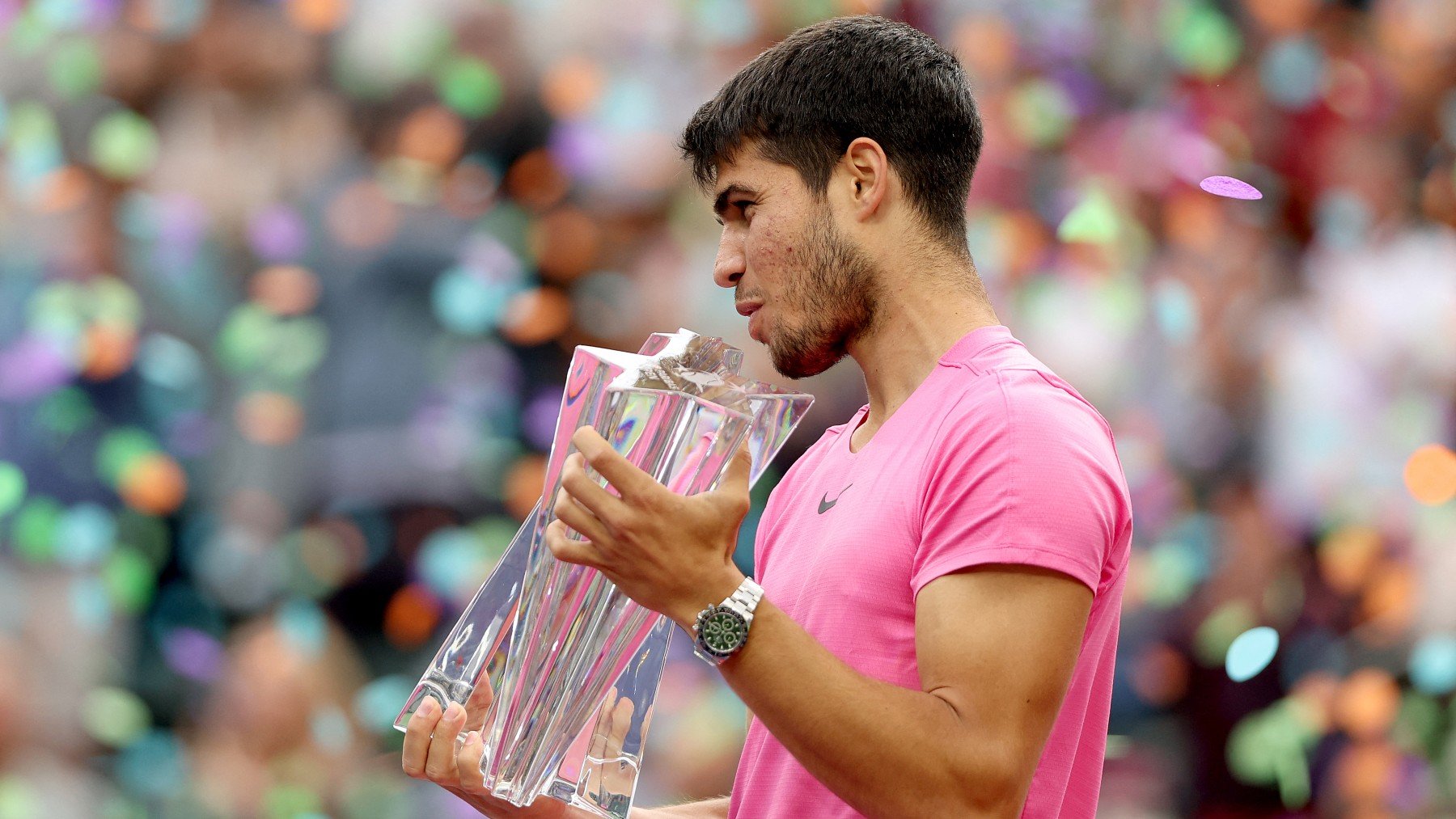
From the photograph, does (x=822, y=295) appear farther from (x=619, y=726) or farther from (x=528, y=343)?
(x=528, y=343)

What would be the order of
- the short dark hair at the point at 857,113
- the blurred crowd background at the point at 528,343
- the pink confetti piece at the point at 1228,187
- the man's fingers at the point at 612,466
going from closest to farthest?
1. the man's fingers at the point at 612,466
2. the short dark hair at the point at 857,113
3. the pink confetti piece at the point at 1228,187
4. the blurred crowd background at the point at 528,343

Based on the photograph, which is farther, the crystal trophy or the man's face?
the man's face

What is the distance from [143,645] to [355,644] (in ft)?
0.83

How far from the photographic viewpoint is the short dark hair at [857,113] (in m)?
0.89

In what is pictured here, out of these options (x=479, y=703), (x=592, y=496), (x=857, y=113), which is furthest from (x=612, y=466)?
(x=857, y=113)

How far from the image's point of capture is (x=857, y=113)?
0.89m

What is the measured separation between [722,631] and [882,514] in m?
0.17

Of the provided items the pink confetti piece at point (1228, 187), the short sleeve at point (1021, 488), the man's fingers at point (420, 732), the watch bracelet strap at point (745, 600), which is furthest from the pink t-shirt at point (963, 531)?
the pink confetti piece at point (1228, 187)

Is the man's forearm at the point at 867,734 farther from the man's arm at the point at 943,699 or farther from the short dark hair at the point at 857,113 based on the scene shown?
the short dark hair at the point at 857,113

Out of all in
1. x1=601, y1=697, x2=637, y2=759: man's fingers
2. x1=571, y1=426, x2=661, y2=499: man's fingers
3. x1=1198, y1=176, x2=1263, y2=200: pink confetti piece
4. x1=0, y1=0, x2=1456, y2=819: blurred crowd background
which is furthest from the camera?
x1=0, y1=0, x2=1456, y2=819: blurred crowd background

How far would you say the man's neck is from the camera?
0.87 meters

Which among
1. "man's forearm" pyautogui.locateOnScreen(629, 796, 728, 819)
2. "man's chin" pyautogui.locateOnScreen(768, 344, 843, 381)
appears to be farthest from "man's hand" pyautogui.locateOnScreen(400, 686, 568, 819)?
"man's chin" pyautogui.locateOnScreen(768, 344, 843, 381)

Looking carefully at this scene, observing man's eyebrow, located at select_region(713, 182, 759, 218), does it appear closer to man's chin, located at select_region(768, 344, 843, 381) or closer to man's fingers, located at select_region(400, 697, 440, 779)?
man's chin, located at select_region(768, 344, 843, 381)

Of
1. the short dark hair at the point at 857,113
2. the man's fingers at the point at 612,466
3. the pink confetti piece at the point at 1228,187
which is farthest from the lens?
the pink confetti piece at the point at 1228,187
